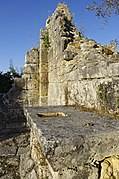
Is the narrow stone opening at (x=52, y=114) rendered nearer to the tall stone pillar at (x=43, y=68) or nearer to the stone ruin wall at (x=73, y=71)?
the stone ruin wall at (x=73, y=71)

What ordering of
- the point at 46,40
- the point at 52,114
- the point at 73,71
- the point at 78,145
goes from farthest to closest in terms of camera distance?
the point at 46,40
the point at 73,71
the point at 52,114
the point at 78,145

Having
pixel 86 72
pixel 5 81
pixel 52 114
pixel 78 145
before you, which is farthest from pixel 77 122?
pixel 5 81

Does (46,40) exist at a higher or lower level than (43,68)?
higher

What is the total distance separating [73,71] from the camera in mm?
4441

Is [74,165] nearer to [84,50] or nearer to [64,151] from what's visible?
[64,151]

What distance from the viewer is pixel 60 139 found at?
5.44 ft

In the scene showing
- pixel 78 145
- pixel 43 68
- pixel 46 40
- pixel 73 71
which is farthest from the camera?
pixel 43 68

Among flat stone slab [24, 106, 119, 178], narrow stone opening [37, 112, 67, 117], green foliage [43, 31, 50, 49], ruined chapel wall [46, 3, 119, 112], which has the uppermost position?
green foliage [43, 31, 50, 49]

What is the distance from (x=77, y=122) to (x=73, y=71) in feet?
7.52

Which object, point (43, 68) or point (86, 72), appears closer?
point (86, 72)

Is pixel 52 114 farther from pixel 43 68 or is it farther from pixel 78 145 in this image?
pixel 43 68

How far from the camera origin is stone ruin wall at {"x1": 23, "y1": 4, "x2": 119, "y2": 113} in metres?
2.93

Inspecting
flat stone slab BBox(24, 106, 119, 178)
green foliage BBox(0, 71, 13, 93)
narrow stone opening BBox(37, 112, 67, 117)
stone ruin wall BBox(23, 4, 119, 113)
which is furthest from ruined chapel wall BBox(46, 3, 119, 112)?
green foliage BBox(0, 71, 13, 93)

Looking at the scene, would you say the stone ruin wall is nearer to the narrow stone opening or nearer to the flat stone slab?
the narrow stone opening
